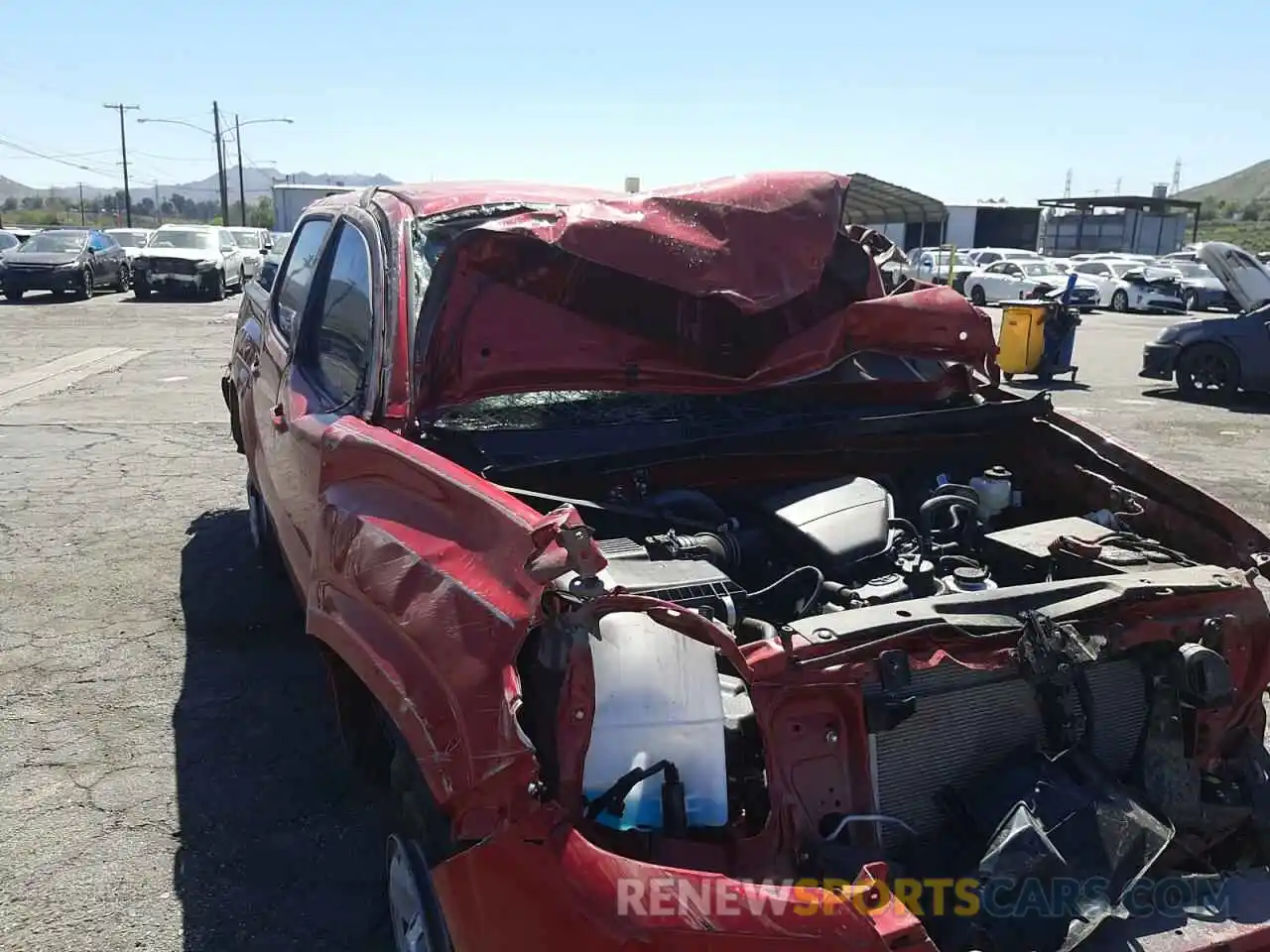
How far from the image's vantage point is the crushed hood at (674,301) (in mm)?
3127

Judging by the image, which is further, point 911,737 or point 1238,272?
point 1238,272

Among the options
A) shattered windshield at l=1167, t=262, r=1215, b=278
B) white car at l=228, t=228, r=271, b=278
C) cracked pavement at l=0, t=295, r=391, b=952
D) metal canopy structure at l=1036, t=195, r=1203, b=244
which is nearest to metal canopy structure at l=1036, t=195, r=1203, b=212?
metal canopy structure at l=1036, t=195, r=1203, b=244

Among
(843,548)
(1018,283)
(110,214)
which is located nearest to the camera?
(843,548)

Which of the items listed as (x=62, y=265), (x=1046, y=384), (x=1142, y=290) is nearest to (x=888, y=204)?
(x=1046, y=384)

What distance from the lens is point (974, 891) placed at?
6.61 feet

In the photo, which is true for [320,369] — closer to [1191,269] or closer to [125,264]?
[125,264]

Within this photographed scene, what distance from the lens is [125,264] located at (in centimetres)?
2555

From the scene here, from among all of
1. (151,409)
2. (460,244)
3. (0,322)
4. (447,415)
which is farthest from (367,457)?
(0,322)

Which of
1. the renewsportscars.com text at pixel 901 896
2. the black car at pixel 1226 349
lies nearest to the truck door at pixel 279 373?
the renewsportscars.com text at pixel 901 896

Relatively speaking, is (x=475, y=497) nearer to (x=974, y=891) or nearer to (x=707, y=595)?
(x=707, y=595)

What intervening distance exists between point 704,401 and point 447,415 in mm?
918

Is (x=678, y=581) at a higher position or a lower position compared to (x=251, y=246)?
lower

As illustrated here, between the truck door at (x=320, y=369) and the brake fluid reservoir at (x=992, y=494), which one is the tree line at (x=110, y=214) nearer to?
the truck door at (x=320, y=369)

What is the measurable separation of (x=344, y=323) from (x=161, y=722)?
5.59 ft
